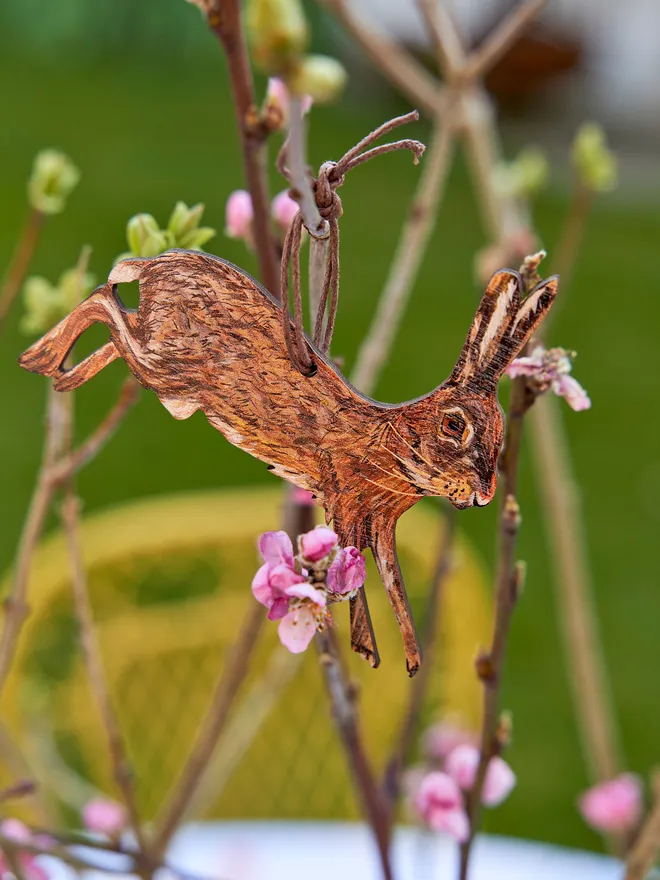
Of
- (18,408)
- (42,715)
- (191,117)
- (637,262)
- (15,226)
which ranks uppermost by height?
(191,117)

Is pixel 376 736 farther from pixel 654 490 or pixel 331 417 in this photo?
pixel 654 490

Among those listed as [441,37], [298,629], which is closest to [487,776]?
[298,629]

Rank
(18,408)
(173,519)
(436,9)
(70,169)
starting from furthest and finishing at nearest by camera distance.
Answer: (18,408), (173,519), (436,9), (70,169)

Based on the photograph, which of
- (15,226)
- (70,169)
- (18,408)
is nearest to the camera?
(70,169)

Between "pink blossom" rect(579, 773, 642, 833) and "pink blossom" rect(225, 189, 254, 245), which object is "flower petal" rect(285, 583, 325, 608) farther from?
"pink blossom" rect(579, 773, 642, 833)

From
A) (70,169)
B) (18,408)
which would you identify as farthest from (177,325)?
(18,408)

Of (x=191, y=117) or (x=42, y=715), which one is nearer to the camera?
(x=42, y=715)

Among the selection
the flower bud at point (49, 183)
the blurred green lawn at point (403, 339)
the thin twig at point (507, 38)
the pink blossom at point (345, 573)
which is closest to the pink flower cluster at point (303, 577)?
the pink blossom at point (345, 573)
